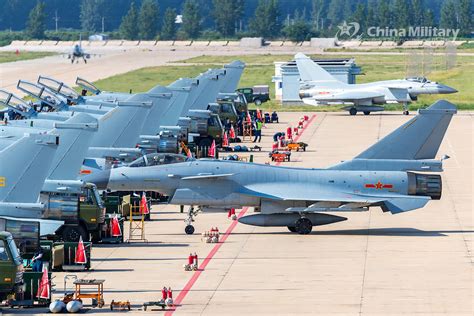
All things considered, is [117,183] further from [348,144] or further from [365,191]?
[348,144]

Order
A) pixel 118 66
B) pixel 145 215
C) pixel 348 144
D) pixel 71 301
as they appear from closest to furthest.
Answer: pixel 71 301 < pixel 145 215 < pixel 348 144 < pixel 118 66

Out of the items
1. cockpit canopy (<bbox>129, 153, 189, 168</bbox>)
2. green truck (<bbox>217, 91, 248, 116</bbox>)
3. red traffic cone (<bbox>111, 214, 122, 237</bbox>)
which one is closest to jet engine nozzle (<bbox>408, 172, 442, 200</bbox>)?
cockpit canopy (<bbox>129, 153, 189, 168</bbox>)

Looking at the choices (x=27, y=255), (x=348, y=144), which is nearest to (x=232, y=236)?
(x=27, y=255)

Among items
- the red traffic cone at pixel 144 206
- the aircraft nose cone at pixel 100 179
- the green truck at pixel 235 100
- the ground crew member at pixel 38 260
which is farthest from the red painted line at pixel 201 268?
the green truck at pixel 235 100

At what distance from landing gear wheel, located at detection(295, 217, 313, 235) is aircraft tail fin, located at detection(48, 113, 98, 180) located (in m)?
8.43

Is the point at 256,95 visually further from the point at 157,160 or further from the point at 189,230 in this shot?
the point at 189,230

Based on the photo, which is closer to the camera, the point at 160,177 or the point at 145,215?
the point at 160,177

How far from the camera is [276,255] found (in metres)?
39.8

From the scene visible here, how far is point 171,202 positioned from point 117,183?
6.25ft

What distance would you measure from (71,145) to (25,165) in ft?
15.9

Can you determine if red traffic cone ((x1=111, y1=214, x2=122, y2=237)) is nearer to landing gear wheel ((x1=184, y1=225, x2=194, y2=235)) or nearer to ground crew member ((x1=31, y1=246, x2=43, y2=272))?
landing gear wheel ((x1=184, y1=225, x2=194, y2=235))

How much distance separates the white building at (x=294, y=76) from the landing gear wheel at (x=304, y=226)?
6140cm

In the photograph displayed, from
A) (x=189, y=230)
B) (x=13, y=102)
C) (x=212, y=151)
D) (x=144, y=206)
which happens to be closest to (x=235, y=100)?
(x=212, y=151)

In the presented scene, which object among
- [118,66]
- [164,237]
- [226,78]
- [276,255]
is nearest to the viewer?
[276,255]
